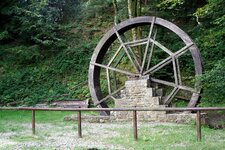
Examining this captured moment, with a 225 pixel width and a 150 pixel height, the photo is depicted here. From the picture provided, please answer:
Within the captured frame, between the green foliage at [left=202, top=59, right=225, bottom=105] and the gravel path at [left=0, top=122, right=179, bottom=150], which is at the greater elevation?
the green foliage at [left=202, top=59, right=225, bottom=105]

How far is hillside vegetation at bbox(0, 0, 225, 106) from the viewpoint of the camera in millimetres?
15164

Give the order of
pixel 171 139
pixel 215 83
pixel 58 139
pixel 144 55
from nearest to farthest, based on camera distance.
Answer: pixel 171 139 → pixel 58 139 → pixel 215 83 → pixel 144 55

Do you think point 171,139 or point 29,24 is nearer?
point 171,139

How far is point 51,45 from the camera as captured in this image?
699 inches

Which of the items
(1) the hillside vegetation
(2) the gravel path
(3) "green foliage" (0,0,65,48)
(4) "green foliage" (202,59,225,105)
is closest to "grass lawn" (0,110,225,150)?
(2) the gravel path

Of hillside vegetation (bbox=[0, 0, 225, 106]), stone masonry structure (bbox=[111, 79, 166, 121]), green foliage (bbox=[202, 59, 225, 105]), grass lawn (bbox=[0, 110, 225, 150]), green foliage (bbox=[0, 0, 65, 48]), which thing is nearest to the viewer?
grass lawn (bbox=[0, 110, 225, 150])

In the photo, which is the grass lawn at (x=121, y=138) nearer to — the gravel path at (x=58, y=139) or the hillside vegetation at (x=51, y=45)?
the gravel path at (x=58, y=139)

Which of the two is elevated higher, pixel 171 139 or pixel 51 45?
pixel 51 45

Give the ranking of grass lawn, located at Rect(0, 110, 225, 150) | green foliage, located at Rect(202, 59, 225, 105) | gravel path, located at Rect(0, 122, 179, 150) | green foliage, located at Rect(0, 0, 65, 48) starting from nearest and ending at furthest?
grass lawn, located at Rect(0, 110, 225, 150) → gravel path, located at Rect(0, 122, 179, 150) → green foliage, located at Rect(202, 59, 225, 105) → green foliage, located at Rect(0, 0, 65, 48)

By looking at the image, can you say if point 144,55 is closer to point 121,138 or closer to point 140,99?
point 140,99

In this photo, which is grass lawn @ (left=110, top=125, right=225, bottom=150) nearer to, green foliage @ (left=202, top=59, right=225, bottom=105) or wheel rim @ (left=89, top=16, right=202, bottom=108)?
green foliage @ (left=202, top=59, right=225, bottom=105)

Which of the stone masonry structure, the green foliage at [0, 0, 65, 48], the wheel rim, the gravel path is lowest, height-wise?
the gravel path

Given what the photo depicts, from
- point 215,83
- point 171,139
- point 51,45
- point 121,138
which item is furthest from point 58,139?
point 51,45

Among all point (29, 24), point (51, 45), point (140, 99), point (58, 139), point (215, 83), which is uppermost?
point (29, 24)
